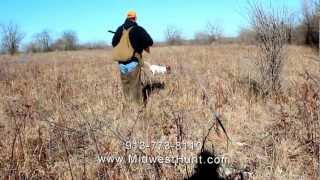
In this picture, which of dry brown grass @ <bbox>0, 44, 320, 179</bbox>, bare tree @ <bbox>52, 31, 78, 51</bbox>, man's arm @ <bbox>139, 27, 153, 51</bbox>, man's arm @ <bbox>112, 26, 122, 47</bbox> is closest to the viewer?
dry brown grass @ <bbox>0, 44, 320, 179</bbox>

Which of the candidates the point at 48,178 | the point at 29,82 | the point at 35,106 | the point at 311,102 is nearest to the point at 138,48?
the point at 35,106

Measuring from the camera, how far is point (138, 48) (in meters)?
8.34

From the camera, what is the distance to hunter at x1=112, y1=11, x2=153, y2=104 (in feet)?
27.2

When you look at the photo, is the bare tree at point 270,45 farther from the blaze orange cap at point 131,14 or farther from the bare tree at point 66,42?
the bare tree at point 66,42

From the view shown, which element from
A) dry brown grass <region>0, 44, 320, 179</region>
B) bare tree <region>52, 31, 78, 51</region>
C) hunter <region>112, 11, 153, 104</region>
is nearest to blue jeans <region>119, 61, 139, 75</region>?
hunter <region>112, 11, 153, 104</region>

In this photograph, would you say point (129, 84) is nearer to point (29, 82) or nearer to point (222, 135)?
point (222, 135)

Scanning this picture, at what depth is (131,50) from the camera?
8.30 meters

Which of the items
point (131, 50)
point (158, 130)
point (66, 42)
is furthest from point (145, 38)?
point (66, 42)

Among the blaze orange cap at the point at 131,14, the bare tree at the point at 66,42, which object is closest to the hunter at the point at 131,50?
the blaze orange cap at the point at 131,14

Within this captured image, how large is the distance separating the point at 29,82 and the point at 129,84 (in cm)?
507

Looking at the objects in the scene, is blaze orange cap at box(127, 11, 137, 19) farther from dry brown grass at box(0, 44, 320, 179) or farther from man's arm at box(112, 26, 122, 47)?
dry brown grass at box(0, 44, 320, 179)

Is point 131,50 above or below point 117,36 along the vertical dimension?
below

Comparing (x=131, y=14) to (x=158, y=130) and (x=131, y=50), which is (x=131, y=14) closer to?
(x=131, y=50)

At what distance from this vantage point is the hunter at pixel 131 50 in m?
8.29
